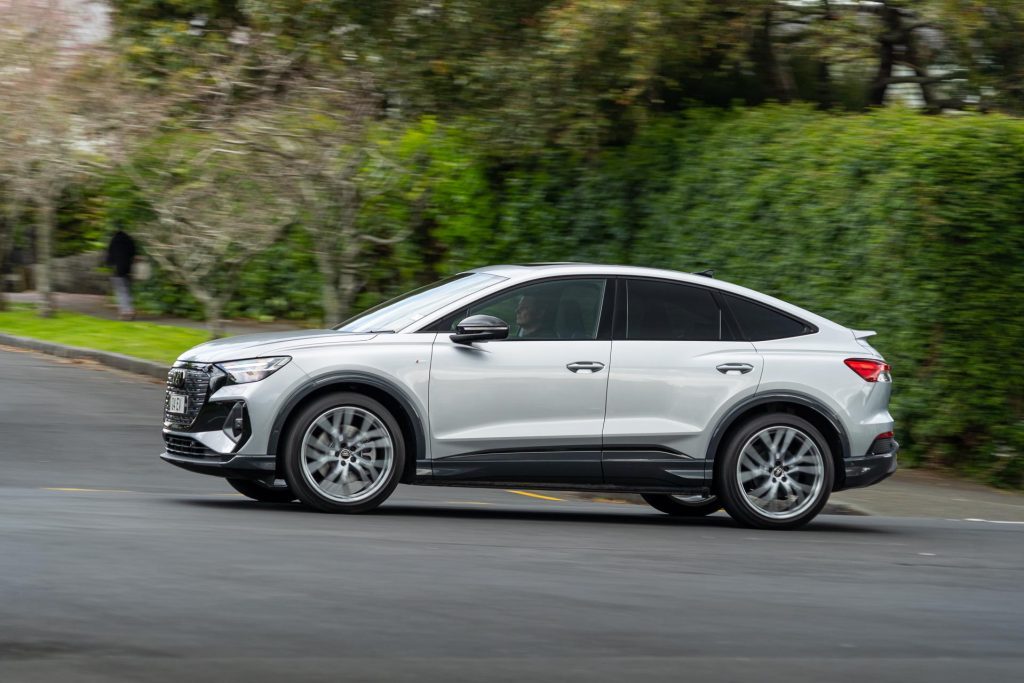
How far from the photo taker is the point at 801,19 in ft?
59.7

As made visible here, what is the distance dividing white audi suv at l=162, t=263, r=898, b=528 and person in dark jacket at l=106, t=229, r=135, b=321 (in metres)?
16.1

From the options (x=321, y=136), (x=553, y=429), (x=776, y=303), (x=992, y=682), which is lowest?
(x=992, y=682)

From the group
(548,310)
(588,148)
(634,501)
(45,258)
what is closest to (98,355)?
(45,258)

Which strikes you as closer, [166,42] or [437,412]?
[437,412]

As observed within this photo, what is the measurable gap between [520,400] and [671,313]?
46.6 inches

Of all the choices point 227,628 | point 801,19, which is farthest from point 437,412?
point 801,19

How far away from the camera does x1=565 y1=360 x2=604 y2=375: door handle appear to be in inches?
371

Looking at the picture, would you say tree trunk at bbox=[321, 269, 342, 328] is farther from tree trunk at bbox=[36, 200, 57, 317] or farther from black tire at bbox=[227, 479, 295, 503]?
black tire at bbox=[227, 479, 295, 503]

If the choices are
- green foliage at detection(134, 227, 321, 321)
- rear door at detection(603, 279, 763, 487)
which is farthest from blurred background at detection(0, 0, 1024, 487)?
rear door at detection(603, 279, 763, 487)

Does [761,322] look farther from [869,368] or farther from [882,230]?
[882,230]

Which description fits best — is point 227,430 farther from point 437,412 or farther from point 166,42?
point 166,42

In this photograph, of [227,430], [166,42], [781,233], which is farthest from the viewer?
[166,42]

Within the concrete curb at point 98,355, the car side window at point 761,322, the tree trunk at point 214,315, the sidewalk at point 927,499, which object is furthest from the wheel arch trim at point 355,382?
the tree trunk at point 214,315

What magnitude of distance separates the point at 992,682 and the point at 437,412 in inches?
162
